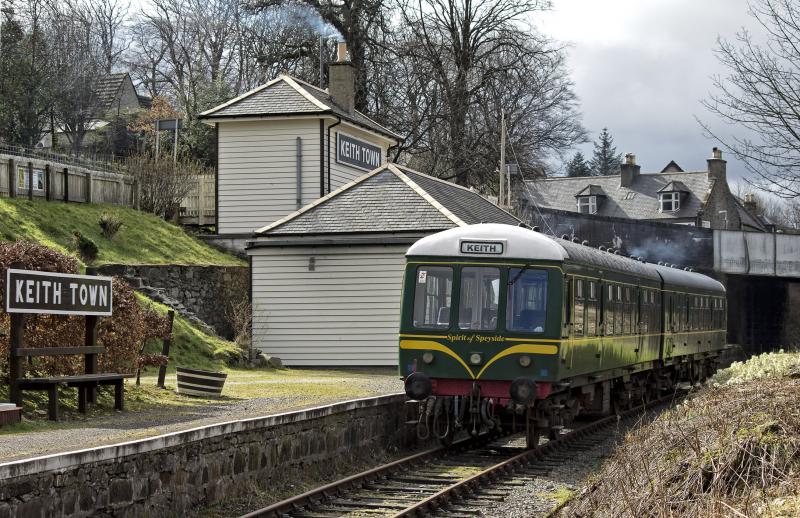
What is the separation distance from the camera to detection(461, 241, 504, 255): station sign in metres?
15.6

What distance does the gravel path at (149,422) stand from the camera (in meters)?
11.5

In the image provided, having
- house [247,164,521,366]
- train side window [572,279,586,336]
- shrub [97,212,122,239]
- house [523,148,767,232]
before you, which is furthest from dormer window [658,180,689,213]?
train side window [572,279,586,336]

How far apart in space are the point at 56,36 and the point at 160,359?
42.5 m

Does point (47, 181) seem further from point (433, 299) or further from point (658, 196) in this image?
point (658, 196)

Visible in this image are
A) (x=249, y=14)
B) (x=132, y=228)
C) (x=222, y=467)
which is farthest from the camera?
(x=249, y=14)

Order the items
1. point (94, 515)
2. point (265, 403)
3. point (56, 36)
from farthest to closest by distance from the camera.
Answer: point (56, 36), point (265, 403), point (94, 515)

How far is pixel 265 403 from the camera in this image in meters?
17.2

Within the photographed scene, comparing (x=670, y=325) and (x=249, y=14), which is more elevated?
(x=249, y=14)

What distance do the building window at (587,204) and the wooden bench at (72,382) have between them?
60.3 meters

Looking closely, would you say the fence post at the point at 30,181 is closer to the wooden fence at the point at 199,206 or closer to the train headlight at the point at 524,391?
the wooden fence at the point at 199,206

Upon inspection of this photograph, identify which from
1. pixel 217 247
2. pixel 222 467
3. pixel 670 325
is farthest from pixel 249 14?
pixel 222 467

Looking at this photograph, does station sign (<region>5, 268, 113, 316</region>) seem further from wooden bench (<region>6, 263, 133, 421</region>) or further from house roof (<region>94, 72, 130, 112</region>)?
house roof (<region>94, 72, 130, 112</region>)

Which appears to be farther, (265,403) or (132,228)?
(132,228)

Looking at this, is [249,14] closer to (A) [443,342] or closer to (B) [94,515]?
(A) [443,342]
